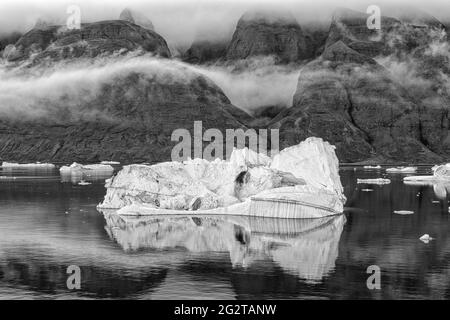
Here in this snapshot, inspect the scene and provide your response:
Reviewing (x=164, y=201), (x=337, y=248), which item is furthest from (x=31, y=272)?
(x=164, y=201)

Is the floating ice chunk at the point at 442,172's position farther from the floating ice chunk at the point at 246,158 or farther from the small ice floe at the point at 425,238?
the small ice floe at the point at 425,238

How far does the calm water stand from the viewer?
42.2 meters

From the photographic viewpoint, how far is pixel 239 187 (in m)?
77.0

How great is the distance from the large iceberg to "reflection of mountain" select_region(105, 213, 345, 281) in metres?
1.61

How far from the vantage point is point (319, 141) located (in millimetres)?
81188

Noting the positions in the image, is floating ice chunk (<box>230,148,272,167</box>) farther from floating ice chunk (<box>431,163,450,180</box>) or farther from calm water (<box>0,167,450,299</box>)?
floating ice chunk (<box>431,163,450,180</box>)

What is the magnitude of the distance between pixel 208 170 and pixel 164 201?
27.3 ft

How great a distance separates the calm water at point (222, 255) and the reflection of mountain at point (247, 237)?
0.30ft

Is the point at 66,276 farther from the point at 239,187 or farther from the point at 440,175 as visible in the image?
the point at 440,175

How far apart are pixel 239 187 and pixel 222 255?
952 inches

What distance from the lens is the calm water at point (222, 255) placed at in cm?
4219

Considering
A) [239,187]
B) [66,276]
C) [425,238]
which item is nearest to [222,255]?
[66,276]
